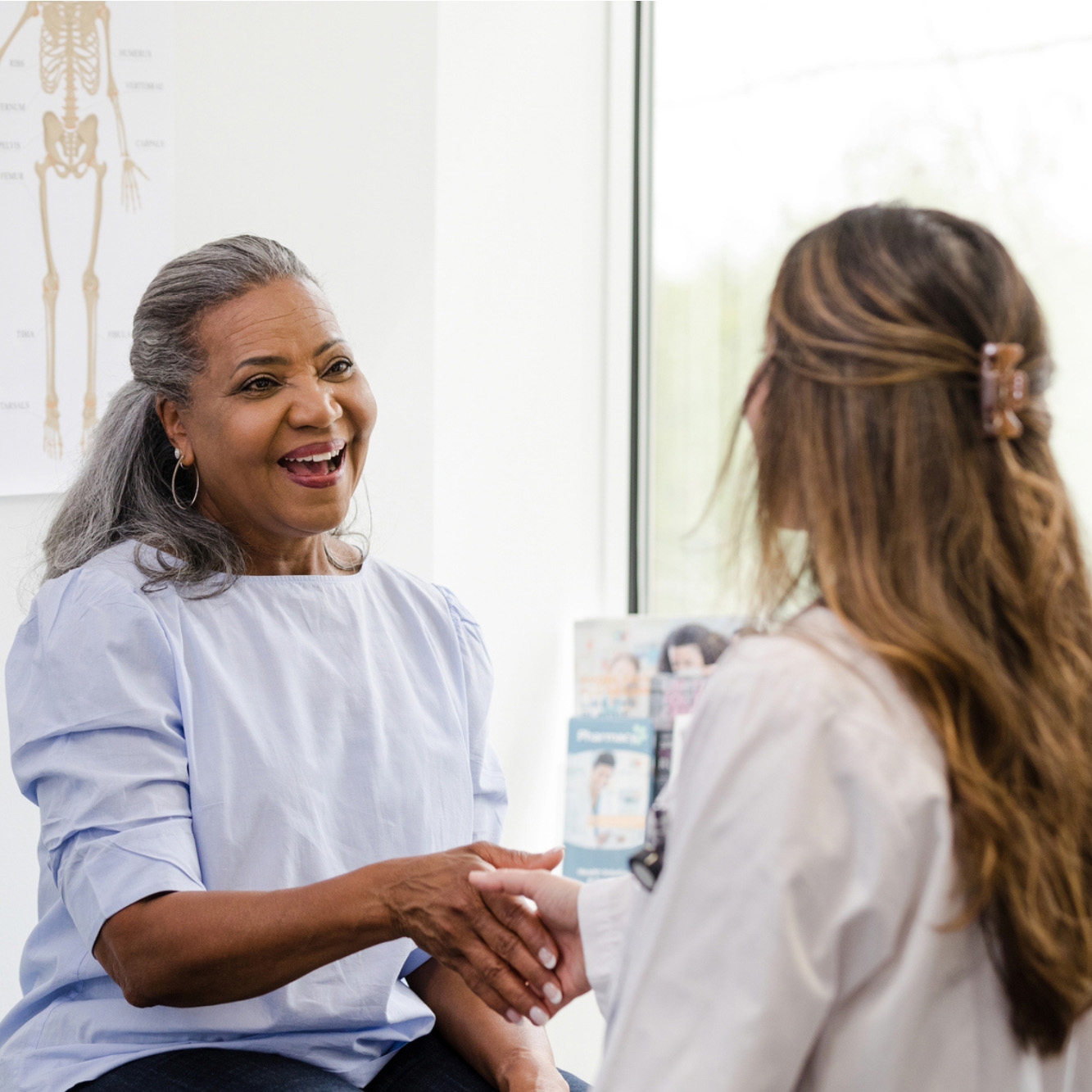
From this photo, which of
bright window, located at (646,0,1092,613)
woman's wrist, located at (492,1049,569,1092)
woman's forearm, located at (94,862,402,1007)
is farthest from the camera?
bright window, located at (646,0,1092,613)

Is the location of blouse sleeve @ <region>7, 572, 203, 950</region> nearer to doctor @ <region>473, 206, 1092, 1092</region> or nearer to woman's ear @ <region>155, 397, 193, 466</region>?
woman's ear @ <region>155, 397, 193, 466</region>

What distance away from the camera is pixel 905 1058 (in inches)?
33.7

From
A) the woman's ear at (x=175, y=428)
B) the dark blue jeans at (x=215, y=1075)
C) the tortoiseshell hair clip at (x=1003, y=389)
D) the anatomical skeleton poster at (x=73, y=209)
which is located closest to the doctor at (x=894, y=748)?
the tortoiseshell hair clip at (x=1003, y=389)

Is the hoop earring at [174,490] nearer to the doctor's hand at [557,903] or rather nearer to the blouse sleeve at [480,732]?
the blouse sleeve at [480,732]

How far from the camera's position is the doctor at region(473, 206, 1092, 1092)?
835 millimetres

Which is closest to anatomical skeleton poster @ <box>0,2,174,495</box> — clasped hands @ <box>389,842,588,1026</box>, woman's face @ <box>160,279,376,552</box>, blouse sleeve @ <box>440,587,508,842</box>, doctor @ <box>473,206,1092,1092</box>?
woman's face @ <box>160,279,376,552</box>

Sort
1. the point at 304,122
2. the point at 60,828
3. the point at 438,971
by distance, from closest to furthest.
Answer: the point at 60,828 < the point at 438,971 < the point at 304,122

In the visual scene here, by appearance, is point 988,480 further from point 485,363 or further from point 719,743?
point 485,363

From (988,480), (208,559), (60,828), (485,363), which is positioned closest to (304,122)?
(485,363)

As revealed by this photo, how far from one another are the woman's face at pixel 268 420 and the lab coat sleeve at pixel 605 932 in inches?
26.9

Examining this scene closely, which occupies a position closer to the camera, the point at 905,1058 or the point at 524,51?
the point at 905,1058

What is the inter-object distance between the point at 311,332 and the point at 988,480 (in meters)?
0.95

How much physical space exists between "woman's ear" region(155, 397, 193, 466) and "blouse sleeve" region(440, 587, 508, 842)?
41 cm

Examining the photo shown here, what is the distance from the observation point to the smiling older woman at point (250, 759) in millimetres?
1311
